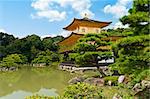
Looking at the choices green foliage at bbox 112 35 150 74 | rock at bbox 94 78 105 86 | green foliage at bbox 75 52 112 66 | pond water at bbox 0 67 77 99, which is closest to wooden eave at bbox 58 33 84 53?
A: pond water at bbox 0 67 77 99

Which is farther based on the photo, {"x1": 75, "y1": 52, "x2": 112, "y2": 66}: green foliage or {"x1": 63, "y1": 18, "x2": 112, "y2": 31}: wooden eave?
{"x1": 63, "y1": 18, "x2": 112, "y2": 31}: wooden eave

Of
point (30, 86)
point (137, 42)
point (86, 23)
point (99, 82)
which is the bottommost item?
point (30, 86)

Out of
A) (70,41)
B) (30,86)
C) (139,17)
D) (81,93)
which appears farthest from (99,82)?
(70,41)

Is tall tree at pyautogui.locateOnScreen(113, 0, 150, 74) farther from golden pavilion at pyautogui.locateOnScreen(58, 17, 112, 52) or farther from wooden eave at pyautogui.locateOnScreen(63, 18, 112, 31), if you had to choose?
wooden eave at pyautogui.locateOnScreen(63, 18, 112, 31)

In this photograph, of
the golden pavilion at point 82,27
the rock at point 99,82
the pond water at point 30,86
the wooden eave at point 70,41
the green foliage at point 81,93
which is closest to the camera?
the green foliage at point 81,93

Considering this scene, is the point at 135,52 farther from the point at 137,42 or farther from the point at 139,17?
the point at 139,17

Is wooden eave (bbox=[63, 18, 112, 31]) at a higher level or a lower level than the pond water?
higher

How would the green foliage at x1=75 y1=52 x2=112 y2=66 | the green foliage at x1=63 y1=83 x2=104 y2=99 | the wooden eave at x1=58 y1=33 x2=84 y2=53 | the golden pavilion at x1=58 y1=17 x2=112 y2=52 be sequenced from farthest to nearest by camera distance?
the golden pavilion at x1=58 y1=17 x2=112 y2=52
the wooden eave at x1=58 y1=33 x2=84 y2=53
the green foliage at x1=75 y1=52 x2=112 y2=66
the green foliage at x1=63 y1=83 x2=104 y2=99

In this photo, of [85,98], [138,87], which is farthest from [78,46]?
[85,98]

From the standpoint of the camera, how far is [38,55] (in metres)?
23.7

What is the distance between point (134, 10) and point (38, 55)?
18.9 m

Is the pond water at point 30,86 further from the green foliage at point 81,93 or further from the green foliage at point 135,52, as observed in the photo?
the green foliage at point 81,93

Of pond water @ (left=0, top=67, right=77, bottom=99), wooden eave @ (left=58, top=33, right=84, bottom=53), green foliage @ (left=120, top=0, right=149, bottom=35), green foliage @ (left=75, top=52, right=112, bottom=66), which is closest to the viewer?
green foliage @ (left=120, top=0, right=149, bottom=35)

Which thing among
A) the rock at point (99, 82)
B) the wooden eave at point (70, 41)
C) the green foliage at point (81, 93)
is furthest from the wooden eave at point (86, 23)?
the green foliage at point (81, 93)
